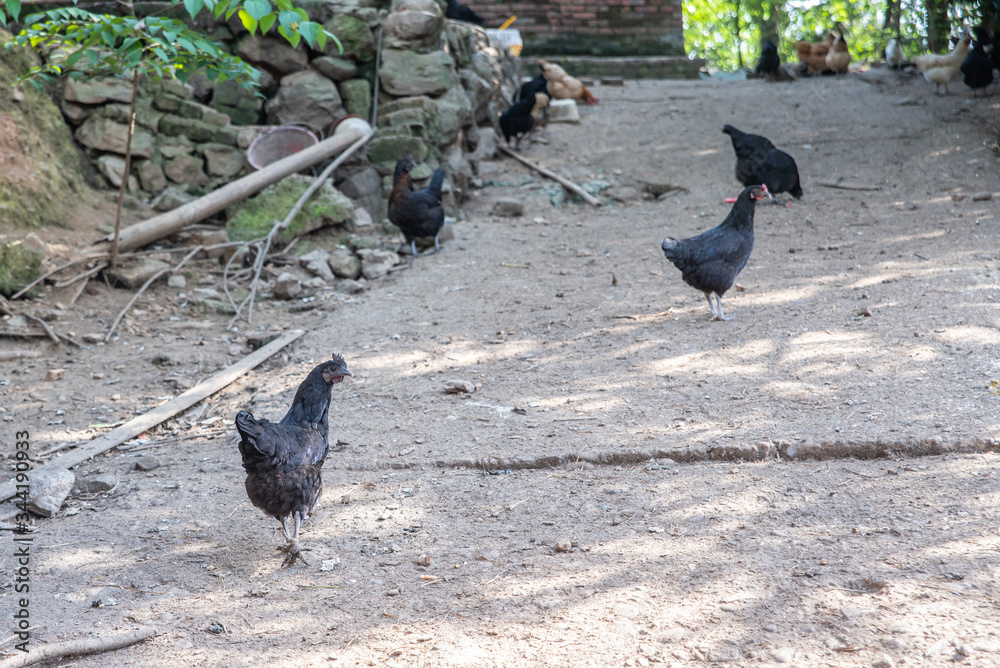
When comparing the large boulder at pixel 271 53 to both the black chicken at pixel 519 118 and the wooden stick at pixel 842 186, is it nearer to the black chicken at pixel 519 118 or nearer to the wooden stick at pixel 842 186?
the black chicken at pixel 519 118

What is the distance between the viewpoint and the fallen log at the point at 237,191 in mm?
7832

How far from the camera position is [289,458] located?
3.28 meters

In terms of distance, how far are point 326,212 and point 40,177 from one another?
2.97 m

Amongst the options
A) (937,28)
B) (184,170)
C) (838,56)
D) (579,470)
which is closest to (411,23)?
(184,170)

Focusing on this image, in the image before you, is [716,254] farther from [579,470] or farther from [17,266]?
[17,266]

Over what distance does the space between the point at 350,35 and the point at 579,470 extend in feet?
26.2

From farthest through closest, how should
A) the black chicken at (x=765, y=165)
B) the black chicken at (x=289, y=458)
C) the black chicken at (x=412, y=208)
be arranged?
1. the black chicken at (x=765, y=165)
2. the black chicken at (x=412, y=208)
3. the black chicken at (x=289, y=458)

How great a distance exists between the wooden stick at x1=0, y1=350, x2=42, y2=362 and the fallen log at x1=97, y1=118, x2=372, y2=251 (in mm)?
1779

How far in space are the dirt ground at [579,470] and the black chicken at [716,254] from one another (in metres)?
0.33

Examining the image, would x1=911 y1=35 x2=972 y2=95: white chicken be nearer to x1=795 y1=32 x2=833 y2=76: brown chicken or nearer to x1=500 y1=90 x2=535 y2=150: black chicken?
x1=795 y1=32 x2=833 y2=76: brown chicken

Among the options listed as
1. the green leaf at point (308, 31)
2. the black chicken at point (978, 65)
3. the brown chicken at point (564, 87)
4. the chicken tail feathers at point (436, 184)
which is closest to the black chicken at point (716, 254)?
the green leaf at point (308, 31)

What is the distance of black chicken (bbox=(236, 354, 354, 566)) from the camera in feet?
10.2

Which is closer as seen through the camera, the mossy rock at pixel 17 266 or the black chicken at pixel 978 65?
the mossy rock at pixel 17 266

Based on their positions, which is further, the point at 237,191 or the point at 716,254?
the point at 237,191
